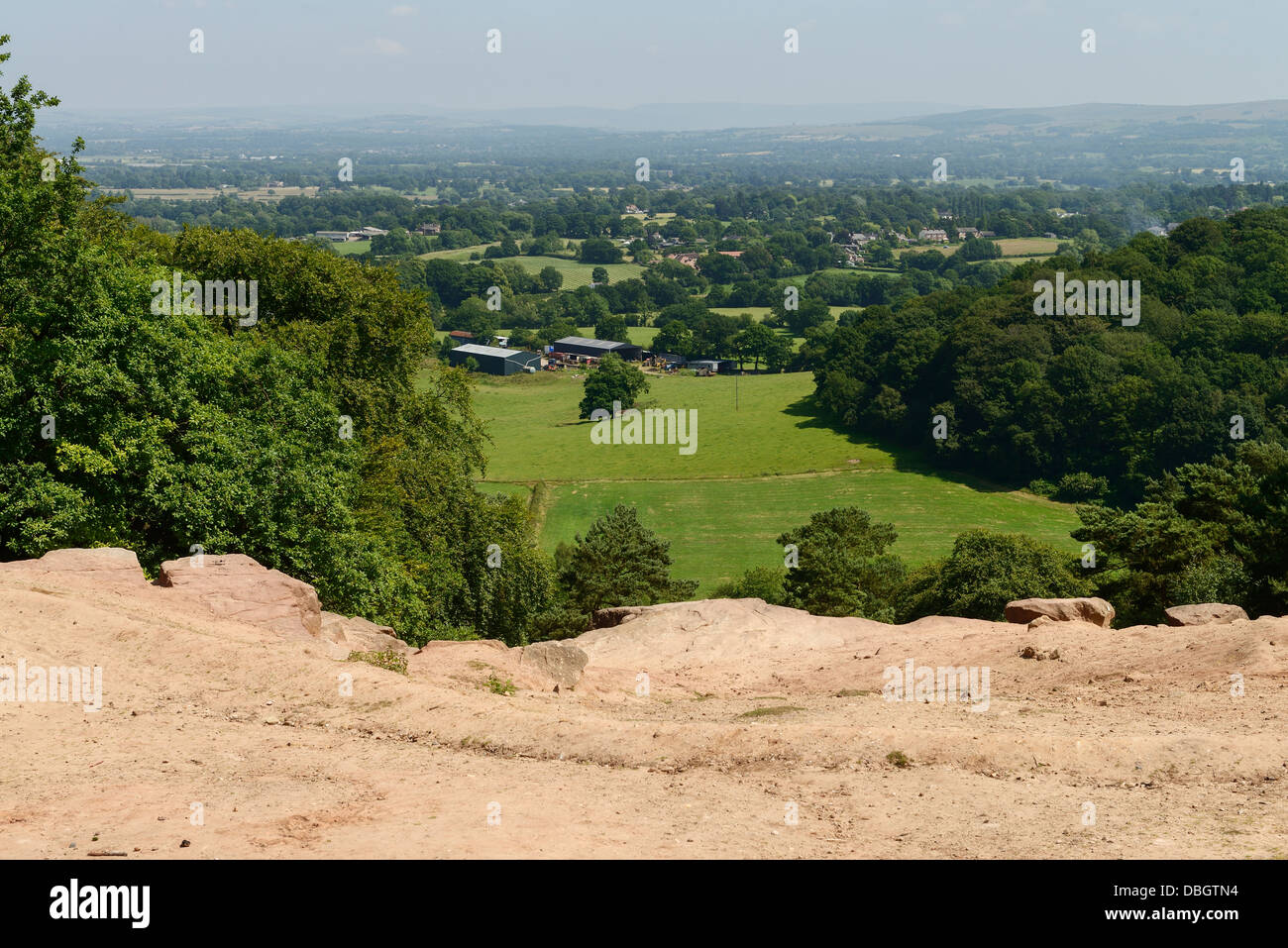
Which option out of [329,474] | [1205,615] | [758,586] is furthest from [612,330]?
[1205,615]

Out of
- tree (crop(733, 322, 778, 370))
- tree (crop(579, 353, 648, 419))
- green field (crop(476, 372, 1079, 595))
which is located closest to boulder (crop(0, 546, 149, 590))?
green field (crop(476, 372, 1079, 595))

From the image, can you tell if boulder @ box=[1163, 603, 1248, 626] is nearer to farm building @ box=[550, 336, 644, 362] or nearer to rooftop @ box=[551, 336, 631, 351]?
farm building @ box=[550, 336, 644, 362]

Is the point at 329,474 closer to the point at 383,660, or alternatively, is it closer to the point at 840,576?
the point at 383,660

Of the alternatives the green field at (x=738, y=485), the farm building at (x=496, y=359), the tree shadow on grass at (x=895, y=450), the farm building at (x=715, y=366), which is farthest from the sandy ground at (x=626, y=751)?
the farm building at (x=715, y=366)
